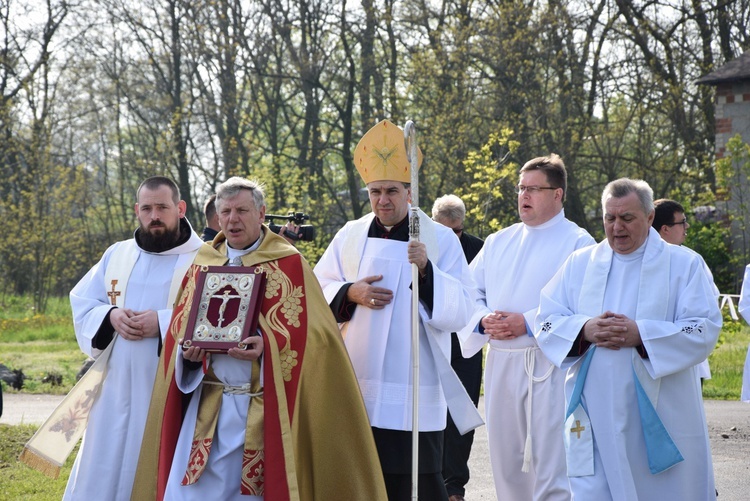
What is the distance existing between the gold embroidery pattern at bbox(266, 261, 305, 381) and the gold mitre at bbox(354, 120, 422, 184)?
880 millimetres

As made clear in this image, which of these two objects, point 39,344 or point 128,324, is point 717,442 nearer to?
point 128,324

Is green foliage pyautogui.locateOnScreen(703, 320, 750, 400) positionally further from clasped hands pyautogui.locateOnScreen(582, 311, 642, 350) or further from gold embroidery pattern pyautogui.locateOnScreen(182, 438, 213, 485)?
gold embroidery pattern pyautogui.locateOnScreen(182, 438, 213, 485)

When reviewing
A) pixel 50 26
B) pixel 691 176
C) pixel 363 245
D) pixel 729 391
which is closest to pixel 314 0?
pixel 50 26

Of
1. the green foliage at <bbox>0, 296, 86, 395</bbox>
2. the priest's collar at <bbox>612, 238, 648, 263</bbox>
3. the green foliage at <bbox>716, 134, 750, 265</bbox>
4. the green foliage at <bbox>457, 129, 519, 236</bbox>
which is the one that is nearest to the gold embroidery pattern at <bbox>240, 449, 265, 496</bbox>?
the priest's collar at <bbox>612, 238, 648, 263</bbox>

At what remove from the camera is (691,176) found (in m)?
22.9

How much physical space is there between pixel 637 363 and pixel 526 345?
4.10ft

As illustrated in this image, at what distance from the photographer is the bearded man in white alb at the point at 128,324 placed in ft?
19.2

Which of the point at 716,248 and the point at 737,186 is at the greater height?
the point at 737,186

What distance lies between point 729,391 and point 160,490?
341 inches

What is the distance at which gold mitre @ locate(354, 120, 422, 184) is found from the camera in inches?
228

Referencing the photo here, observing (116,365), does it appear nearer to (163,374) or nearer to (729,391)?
(163,374)

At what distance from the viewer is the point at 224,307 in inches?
205

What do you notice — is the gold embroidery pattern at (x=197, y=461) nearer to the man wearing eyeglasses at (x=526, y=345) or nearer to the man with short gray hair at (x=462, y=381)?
the man wearing eyeglasses at (x=526, y=345)

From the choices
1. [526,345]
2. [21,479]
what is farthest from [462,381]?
[21,479]
